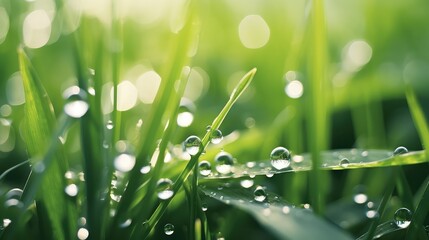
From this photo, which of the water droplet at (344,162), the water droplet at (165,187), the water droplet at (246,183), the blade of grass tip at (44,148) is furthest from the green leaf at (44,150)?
the water droplet at (344,162)

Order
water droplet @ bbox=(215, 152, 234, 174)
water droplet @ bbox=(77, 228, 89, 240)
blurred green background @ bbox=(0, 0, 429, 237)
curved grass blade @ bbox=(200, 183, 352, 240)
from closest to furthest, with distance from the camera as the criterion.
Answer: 1. curved grass blade @ bbox=(200, 183, 352, 240)
2. water droplet @ bbox=(77, 228, 89, 240)
3. water droplet @ bbox=(215, 152, 234, 174)
4. blurred green background @ bbox=(0, 0, 429, 237)

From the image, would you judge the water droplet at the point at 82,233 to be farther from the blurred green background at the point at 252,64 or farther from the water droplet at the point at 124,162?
the blurred green background at the point at 252,64

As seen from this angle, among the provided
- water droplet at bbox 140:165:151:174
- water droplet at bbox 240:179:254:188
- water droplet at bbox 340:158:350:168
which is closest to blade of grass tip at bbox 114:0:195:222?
water droplet at bbox 140:165:151:174

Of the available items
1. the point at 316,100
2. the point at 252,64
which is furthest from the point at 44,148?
the point at 252,64

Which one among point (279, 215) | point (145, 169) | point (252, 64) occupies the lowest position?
point (279, 215)

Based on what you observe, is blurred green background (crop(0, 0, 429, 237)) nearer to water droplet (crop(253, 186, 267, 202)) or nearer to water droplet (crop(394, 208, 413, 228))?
water droplet (crop(253, 186, 267, 202))

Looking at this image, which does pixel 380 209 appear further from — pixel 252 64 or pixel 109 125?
pixel 252 64
